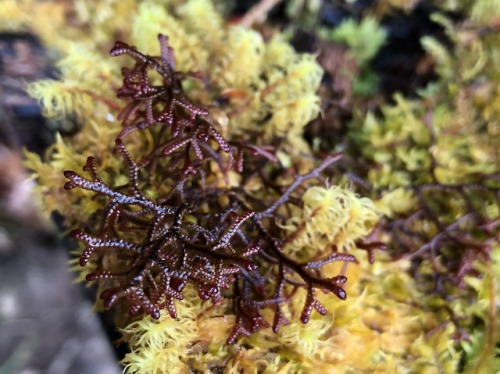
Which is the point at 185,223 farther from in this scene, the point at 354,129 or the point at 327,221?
the point at 354,129

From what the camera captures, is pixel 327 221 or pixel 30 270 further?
pixel 30 270

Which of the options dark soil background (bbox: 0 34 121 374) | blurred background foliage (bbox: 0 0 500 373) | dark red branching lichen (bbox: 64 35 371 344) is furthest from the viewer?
dark soil background (bbox: 0 34 121 374)

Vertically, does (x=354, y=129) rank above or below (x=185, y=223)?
above

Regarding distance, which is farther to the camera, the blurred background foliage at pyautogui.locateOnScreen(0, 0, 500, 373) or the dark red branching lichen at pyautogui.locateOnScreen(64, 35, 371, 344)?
the blurred background foliage at pyautogui.locateOnScreen(0, 0, 500, 373)

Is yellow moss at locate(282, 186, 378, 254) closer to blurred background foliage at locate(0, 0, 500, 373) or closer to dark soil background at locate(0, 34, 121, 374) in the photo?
blurred background foliage at locate(0, 0, 500, 373)

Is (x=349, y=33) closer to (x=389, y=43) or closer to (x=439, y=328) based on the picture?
(x=389, y=43)

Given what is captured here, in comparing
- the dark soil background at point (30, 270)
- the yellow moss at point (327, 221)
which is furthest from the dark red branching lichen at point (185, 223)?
the dark soil background at point (30, 270)

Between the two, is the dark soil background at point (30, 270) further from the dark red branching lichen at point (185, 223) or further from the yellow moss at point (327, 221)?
the yellow moss at point (327, 221)

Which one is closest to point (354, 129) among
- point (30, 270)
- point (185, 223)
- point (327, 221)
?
point (327, 221)

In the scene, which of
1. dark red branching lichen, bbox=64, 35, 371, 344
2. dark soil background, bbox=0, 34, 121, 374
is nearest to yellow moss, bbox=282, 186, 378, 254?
dark red branching lichen, bbox=64, 35, 371, 344
